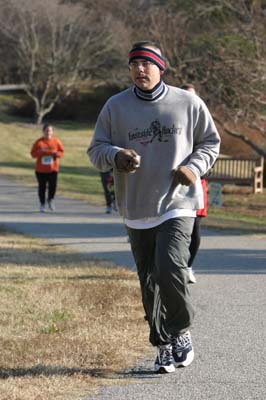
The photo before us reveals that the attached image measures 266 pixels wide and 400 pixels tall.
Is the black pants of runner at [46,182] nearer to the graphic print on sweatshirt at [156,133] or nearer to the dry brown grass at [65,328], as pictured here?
the dry brown grass at [65,328]

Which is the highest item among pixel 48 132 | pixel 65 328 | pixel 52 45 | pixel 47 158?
pixel 65 328

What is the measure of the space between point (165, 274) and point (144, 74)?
4.17ft

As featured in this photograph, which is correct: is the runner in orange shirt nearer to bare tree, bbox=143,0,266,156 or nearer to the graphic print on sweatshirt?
bare tree, bbox=143,0,266,156

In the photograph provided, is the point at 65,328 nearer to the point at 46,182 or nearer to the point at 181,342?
the point at 181,342

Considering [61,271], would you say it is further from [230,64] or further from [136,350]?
[230,64]

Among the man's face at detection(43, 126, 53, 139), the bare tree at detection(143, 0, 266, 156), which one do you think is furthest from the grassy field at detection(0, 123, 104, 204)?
the bare tree at detection(143, 0, 266, 156)

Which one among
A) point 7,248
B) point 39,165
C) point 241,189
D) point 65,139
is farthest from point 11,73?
point 7,248

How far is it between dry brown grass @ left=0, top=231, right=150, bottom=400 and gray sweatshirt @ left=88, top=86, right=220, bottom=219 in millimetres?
1107

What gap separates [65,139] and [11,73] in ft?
42.6

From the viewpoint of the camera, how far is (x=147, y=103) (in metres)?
5.90

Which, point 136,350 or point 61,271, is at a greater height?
point 136,350

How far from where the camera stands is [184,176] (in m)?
5.73

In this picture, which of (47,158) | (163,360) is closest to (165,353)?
(163,360)

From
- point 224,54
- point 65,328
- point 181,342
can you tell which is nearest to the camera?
point 181,342
